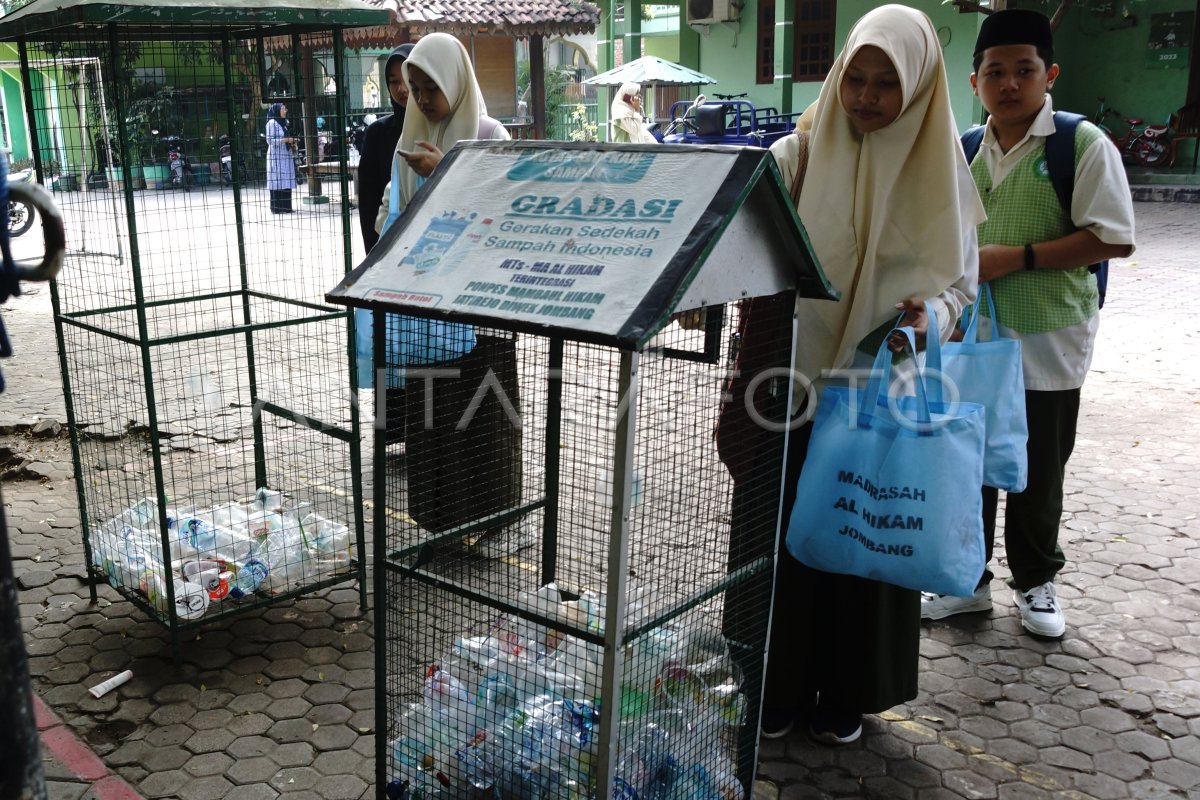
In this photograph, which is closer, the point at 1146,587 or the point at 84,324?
the point at 84,324

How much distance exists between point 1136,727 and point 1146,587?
1.02 metres

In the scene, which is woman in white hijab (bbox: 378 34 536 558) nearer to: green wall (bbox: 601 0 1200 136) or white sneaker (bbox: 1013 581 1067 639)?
white sneaker (bbox: 1013 581 1067 639)

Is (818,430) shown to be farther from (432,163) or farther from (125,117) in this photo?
(125,117)

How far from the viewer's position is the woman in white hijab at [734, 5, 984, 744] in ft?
7.98

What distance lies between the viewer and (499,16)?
56.4 ft

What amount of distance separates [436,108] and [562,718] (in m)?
2.42

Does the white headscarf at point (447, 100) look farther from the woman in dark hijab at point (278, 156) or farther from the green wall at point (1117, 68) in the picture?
the green wall at point (1117, 68)

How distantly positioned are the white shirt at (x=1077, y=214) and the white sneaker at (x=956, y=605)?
32.5 inches

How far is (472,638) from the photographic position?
2570 millimetres

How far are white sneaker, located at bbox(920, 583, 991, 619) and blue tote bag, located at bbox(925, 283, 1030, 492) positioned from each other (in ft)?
2.89

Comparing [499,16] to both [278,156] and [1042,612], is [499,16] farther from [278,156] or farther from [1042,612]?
[1042,612]

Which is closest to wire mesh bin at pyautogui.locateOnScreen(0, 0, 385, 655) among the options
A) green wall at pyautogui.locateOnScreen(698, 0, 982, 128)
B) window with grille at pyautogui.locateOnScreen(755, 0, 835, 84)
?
green wall at pyautogui.locateOnScreen(698, 0, 982, 128)

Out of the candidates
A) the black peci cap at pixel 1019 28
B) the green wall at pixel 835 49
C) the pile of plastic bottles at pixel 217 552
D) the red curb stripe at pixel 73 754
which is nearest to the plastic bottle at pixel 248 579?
the pile of plastic bottles at pixel 217 552

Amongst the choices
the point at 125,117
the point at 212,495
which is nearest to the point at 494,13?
the point at 212,495
